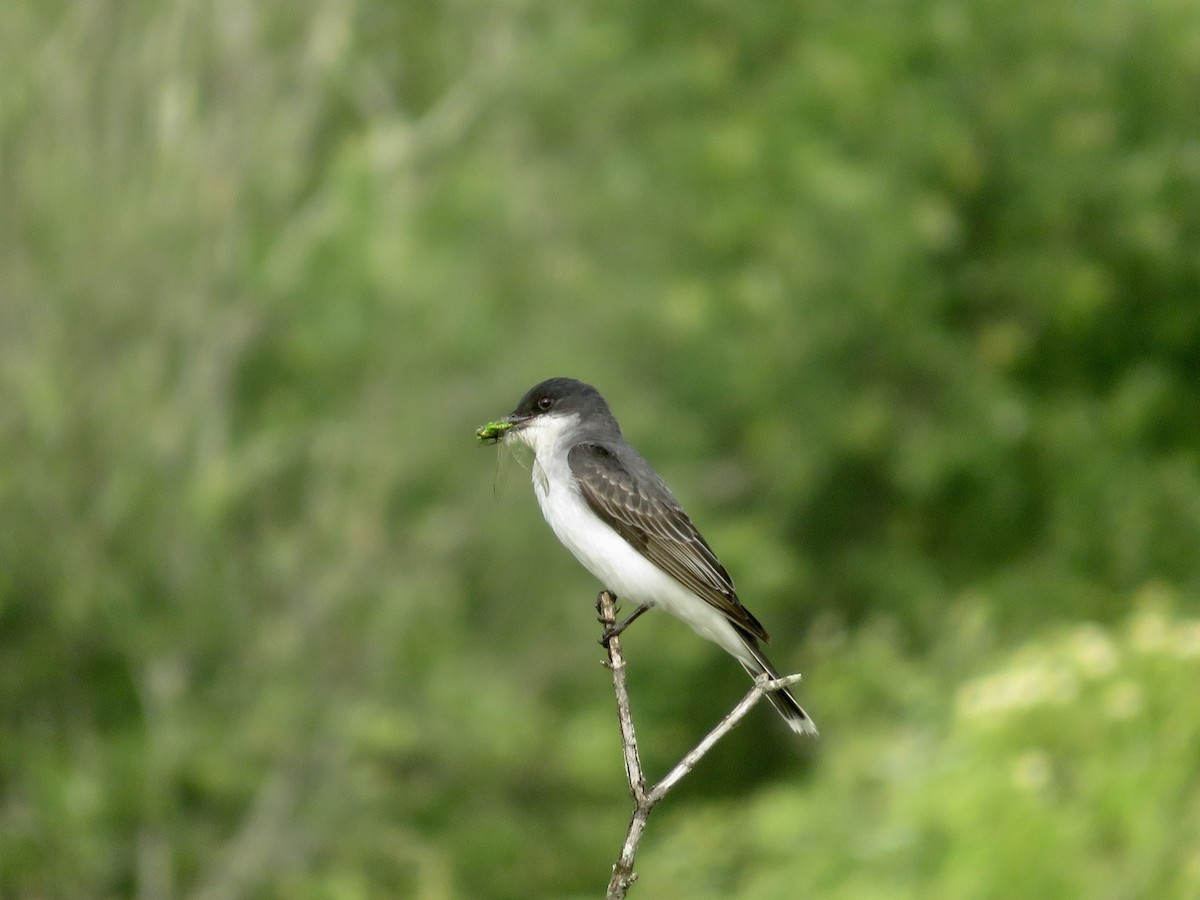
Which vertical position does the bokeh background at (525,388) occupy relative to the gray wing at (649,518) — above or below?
above

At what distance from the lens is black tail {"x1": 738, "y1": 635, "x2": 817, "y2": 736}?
487 cm

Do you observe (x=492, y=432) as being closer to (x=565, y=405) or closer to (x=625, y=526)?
(x=625, y=526)

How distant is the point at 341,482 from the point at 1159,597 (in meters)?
6.61

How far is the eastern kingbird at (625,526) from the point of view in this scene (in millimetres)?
5480

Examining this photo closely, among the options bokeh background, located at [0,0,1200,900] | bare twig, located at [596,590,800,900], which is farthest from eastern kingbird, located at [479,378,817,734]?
bokeh background, located at [0,0,1200,900]

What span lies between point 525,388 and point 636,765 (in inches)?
465

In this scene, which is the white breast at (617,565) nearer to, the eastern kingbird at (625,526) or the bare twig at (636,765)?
the eastern kingbird at (625,526)

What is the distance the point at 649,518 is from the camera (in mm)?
5742

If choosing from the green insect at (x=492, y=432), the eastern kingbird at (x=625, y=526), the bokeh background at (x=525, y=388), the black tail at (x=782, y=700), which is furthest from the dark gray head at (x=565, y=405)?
the bokeh background at (x=525, y=388)

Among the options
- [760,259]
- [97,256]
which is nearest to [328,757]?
[97,256]

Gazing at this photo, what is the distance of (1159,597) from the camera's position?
12797mm

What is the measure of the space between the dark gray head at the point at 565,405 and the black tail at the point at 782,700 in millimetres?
1038

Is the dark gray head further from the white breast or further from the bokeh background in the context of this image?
the bokeh background

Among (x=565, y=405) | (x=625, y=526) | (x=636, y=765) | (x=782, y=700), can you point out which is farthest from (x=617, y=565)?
(x=636, y=765)
